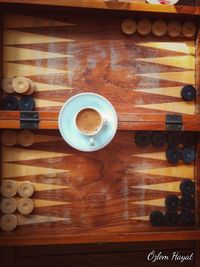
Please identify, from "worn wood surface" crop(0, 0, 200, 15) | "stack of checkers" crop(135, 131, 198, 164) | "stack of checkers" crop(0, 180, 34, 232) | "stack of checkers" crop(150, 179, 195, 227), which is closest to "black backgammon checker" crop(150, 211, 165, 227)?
"stack of checkers" crop(150, 179, 195, 227)

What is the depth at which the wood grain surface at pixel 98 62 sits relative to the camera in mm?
1412

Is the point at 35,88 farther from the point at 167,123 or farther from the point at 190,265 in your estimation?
the point at 190,265

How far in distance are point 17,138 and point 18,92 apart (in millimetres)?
201

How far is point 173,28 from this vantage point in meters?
1.49

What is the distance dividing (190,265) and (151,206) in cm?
36

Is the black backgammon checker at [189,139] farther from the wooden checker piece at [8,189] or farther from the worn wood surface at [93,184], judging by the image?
the wooden checker piece at [8,189]

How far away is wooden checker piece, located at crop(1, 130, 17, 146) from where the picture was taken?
4.51ft

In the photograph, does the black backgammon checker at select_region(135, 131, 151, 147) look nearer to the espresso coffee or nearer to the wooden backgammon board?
the wooden backgammon board

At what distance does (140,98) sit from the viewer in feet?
4.84

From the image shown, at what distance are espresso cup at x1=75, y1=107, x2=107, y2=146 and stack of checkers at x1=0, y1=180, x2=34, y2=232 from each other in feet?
A: 1.14

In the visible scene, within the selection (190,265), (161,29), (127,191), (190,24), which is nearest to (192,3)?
(190,24)

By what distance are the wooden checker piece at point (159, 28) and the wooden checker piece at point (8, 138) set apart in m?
0.80

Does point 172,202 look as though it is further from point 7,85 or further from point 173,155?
point 7,85

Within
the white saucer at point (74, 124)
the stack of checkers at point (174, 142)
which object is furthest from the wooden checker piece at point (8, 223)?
the stack of checkers at point (174, 142)
